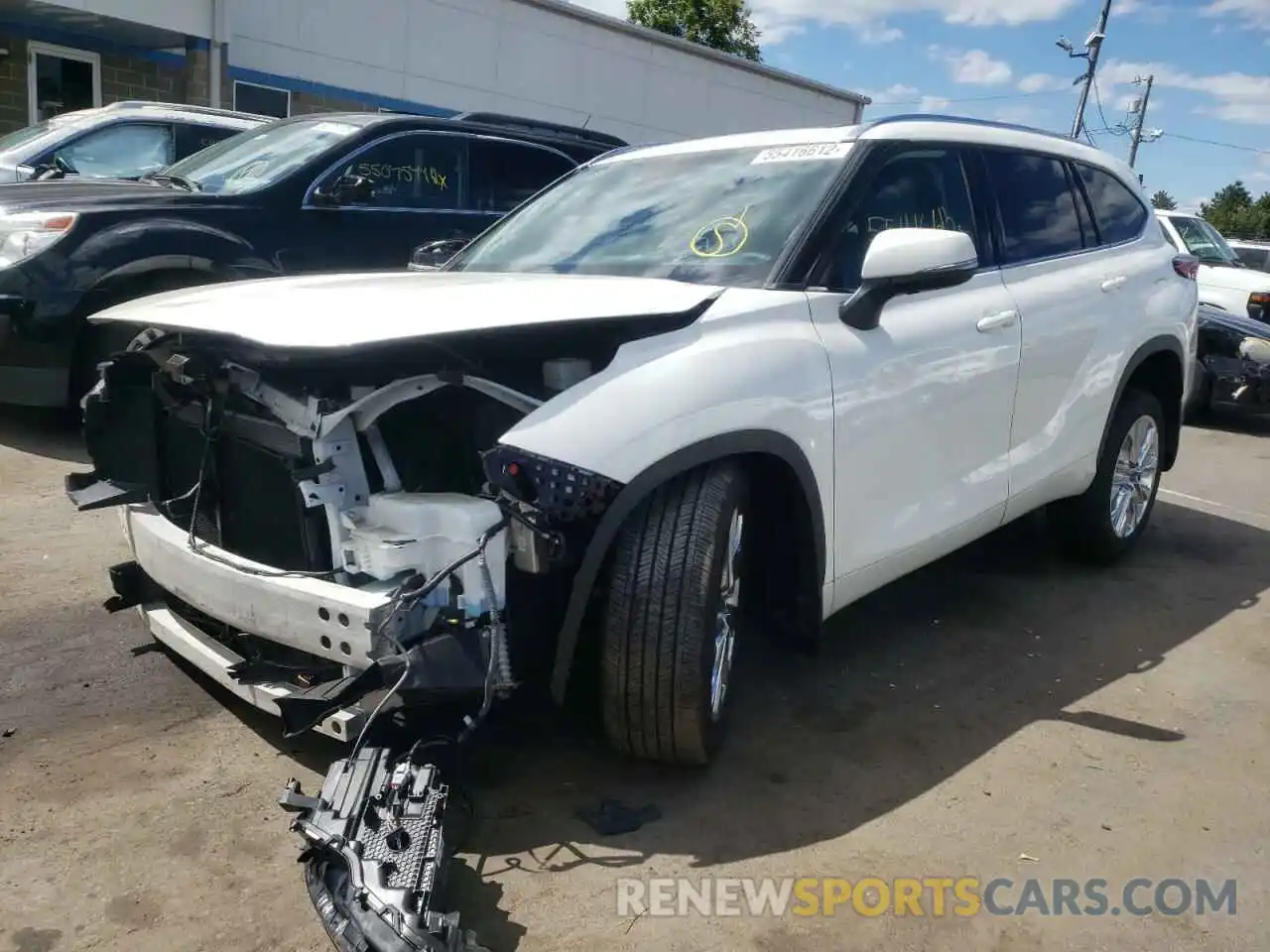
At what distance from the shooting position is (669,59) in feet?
65.7

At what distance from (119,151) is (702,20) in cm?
2821

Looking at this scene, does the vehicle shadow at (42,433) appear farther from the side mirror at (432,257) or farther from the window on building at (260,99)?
the window on building at (260,99)

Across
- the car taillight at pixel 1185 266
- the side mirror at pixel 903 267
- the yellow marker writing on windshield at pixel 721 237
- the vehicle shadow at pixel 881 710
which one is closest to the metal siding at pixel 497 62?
the car taillight at pixel 1185 266

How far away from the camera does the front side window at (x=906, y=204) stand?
341 cm

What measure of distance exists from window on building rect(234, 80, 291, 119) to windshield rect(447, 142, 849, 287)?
12547mm

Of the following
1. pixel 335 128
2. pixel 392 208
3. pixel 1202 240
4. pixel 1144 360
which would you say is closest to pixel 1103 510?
pixel 1144 360

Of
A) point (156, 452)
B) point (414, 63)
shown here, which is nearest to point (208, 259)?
point (156, 452)

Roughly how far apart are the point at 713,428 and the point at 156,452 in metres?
1.77

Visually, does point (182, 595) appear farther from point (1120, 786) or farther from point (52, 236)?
point (52, 236)

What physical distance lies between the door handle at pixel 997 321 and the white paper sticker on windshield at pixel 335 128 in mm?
4437

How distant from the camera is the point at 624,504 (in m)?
2.62

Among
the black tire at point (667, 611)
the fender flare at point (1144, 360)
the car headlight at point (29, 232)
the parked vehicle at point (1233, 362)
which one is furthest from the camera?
the parked vehicle at point (1233, 362)

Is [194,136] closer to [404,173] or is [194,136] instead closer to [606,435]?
[404,173]

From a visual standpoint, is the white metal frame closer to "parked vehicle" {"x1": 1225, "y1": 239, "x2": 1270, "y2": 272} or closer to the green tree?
"parked vehicle" {"x1": 1225, "y1": 239, "x2": 1270, "y2": 272}
